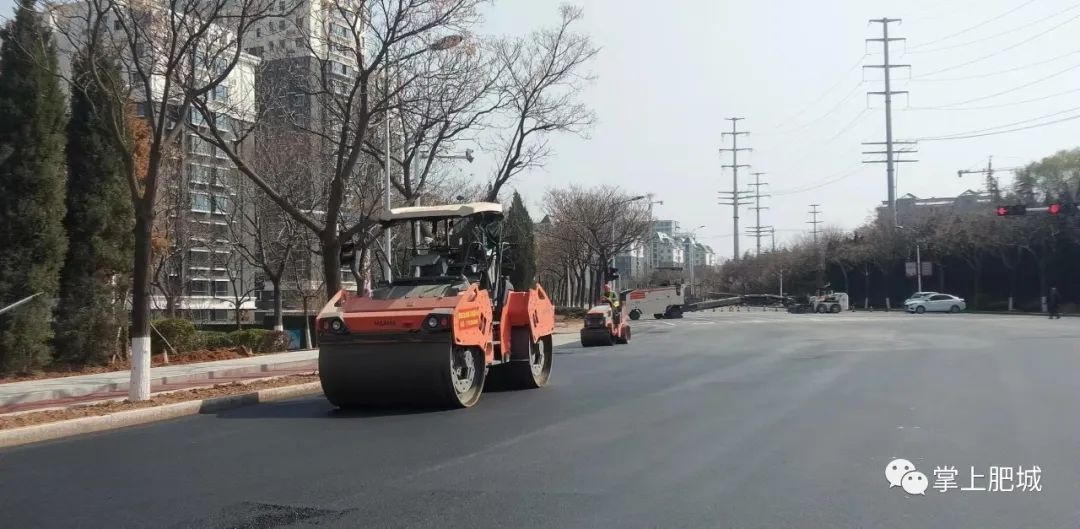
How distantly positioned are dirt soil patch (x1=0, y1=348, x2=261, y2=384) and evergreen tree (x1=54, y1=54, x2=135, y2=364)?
0.28 meters

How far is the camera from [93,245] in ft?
62.4

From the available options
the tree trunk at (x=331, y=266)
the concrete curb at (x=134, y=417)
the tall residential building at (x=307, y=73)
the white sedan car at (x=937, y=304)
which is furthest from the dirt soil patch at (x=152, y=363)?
the white sedan car at (x=937, y=304)

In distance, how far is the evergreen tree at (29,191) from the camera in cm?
1681

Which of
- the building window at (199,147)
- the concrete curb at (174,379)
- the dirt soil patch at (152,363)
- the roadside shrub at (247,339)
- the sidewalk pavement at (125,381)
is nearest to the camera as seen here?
the sidewalk pavement at (125,381)

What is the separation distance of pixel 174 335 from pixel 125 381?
266 inches

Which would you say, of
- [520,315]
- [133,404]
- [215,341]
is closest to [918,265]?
[215,341]

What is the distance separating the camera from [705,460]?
8312 mm

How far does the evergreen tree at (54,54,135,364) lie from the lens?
736 inches

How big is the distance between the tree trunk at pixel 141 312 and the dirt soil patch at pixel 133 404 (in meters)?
0.27

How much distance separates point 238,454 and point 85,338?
38.1 ft

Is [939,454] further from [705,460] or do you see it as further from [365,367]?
[365,367]

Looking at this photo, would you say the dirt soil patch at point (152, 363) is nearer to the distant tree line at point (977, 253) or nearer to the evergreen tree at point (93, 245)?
the evergreen tree at point (93, 245)

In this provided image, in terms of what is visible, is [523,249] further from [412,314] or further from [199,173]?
[412,314]

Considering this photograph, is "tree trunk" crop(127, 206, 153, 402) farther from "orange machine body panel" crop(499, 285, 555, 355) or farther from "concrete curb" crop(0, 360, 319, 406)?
"orange machine body panel" crop(499, 285, 555, 355)
